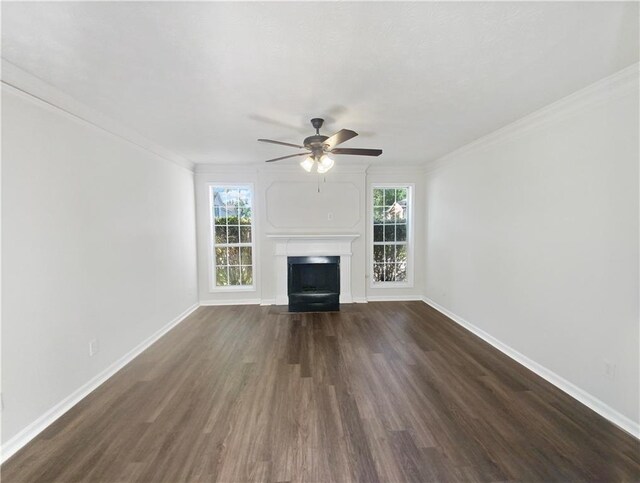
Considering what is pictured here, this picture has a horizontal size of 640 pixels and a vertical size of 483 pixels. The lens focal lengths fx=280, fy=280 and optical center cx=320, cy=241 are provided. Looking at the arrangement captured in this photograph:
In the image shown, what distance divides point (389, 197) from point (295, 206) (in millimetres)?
1837

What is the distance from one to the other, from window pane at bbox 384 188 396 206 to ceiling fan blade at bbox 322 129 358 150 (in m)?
2.92

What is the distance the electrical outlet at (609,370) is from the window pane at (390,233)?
140 inches

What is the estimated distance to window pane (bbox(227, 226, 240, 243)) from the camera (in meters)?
5.26

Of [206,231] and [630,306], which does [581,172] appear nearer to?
[630,306]

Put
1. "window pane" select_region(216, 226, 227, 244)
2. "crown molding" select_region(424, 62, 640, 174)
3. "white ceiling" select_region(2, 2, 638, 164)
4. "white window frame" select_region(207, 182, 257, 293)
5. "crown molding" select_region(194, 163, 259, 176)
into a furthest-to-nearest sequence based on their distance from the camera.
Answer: "window pane" select_region(216, 226, 227, 244) < "white window frame" select_region(207, 182, 257, 293) < "crown molding" select_region(194, 163, 259, 176) < "crown molding" select_region(424, 62, 640, 174) < "white ceiling" select_region(2, 2, 638, 164)

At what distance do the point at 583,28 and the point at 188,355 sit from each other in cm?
421

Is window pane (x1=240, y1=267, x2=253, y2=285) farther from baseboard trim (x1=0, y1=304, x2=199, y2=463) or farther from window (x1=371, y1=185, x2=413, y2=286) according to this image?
window (x1=371, y1=185, x2=413, y2=286)

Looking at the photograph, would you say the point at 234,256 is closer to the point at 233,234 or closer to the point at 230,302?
the point at 233,234

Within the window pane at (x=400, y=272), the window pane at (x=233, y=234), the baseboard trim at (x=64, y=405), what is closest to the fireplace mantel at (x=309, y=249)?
the window pane at (x=233, y=234)

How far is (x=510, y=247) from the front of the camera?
3.12 meters

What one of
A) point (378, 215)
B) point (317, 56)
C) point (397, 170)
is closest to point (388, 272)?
point (378, 215)

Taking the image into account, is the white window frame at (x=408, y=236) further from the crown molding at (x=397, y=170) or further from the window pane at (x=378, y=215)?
the crown molding at (x=397, y=170)

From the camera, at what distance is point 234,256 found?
5.29 meters

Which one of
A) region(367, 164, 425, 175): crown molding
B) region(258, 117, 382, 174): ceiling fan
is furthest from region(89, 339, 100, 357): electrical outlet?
region(367, 164, 425, 175): crown molding
